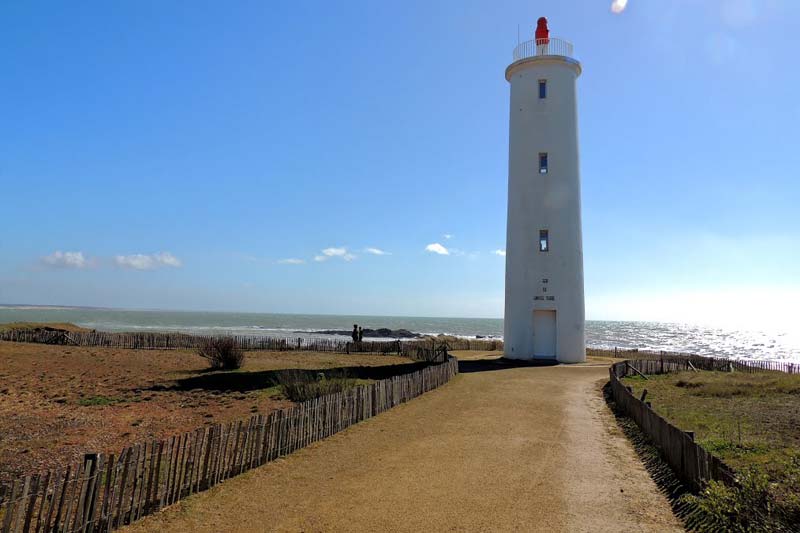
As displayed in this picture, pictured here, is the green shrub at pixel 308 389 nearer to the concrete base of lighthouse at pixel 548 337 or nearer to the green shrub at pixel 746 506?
the green shrub at pixel 746 506

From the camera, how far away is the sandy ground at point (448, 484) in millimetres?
6344

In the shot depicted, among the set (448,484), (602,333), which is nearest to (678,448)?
(448,484)

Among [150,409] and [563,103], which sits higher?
[563,103]

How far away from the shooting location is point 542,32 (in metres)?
26.1

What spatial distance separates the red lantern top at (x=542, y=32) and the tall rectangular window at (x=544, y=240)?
31.1 feet

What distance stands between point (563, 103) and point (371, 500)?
2284 centimetres

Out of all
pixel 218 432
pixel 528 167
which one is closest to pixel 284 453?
pixel 218 432

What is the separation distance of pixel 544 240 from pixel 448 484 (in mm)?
18682

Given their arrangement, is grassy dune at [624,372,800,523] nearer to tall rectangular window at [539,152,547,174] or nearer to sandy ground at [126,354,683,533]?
sandy ground at [126,354,683,533]

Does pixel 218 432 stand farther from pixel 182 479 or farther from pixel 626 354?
pixel 626 354

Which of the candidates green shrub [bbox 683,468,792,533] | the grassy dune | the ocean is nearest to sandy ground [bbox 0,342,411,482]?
green shrub [bbox 683,468,792,533]

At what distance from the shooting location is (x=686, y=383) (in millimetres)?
17703

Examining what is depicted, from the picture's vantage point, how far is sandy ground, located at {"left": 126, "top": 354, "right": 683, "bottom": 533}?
634 cm

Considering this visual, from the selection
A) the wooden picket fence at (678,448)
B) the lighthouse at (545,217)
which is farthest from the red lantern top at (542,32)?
the wooden picket fence at (678,448)
